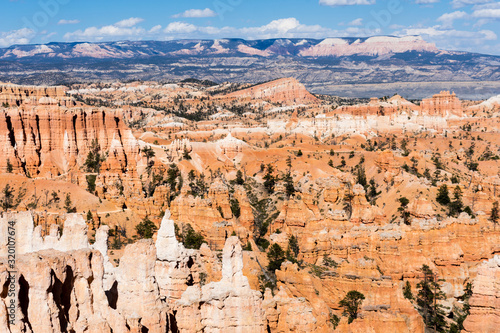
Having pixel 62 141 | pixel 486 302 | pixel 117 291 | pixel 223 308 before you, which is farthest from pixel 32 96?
pixel 117 291

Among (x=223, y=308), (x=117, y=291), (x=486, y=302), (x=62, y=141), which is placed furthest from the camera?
(x=62, y=141)

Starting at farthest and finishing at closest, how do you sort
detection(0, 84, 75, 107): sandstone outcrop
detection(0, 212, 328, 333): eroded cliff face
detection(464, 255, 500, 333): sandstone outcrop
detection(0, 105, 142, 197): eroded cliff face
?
detection(0, 84, 75, 107): sandstone outcrop, detection(0, 105, 142, 197): eroded cliff face, detection(464, 255, 500, 333): sandstone outcrop, detection(0, 212, 328, 333): eroded cliff face

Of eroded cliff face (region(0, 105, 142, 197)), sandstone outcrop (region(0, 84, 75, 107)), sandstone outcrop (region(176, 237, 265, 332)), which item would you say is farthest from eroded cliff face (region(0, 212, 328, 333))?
sandstone outcrop (region(0, 84, 75, 107))

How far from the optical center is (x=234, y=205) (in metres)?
70.3

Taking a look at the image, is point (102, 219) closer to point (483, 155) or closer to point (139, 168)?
point (139, 168)

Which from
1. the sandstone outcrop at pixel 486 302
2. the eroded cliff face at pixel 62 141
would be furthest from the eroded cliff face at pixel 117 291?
the eroded cliff face at pixel 62 141

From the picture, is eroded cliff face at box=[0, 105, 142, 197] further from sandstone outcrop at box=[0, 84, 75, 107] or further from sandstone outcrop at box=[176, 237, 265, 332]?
sandstone outcrop at box=[176, 237, 265, 332]

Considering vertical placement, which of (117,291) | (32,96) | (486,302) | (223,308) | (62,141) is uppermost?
(32,96)

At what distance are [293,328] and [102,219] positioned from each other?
34.4 metres

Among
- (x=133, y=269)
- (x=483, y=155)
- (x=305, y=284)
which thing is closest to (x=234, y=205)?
(x=305, y=284)

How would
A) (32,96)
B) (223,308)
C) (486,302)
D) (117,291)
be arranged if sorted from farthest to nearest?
(32,96) < (486,302) < (223,308) < (117,291)

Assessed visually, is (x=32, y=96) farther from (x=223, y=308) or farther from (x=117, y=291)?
(x=117, y=291)

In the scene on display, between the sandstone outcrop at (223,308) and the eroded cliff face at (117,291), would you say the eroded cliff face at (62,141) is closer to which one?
the eroded cliff face at (117,291)

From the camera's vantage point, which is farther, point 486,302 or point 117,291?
point 486,302
